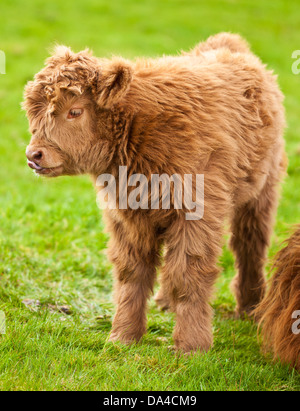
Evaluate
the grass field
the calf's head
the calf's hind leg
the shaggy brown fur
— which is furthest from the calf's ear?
the calf's hind leg

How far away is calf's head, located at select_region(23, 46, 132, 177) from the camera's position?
3.79 metres

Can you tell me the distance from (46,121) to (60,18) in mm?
13661

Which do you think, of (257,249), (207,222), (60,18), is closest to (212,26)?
(60,18)

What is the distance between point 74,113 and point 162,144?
0.59 metres

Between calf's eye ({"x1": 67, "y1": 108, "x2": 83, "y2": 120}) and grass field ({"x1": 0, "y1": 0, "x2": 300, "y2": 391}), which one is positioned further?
calf's eye ({"x1": 67, "y1": 108, "x2": 83, "y2": 120})

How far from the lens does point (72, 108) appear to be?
3.83 m

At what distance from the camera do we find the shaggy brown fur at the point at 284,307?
4.11 metres

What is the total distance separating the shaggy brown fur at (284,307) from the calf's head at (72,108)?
1.49m

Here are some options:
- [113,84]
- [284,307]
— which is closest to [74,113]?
[113,84]

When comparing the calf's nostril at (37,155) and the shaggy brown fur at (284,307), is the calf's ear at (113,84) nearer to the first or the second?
the calf's nostril at (37,155)

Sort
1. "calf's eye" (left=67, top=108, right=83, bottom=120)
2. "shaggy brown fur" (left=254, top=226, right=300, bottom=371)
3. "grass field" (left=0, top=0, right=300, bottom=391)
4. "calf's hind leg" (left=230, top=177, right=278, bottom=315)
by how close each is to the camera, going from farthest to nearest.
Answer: "calf's hind leg" (left=230, top=177, right=278, bottom=315) < "shaggy brown fur" (left=254, top=226, right=300, bottom=371) < "calf's eye" (left=67, top=108, right=83, bottom=120) < "grass field" (left=0, top=0, right=300, bottom=391)

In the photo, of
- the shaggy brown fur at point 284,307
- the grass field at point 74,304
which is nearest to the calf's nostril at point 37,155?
the grass field at point 74,304

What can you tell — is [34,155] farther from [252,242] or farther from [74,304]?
[252,242]

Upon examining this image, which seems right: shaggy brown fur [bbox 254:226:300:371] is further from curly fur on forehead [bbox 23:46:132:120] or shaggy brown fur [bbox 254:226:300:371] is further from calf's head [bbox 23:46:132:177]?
curly fur on forehead [bbox 23:46:132:120]
